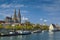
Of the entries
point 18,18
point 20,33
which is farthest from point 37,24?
point 20,33

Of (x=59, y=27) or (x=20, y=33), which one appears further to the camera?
(x=59, y=27)

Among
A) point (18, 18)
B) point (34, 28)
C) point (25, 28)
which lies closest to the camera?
point (25, 28)

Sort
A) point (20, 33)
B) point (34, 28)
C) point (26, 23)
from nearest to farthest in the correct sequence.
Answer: point (20, 33), point (26, 23), point (34, 28)

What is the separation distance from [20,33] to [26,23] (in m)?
5.78

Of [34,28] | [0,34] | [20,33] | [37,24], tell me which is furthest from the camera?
[37,24]

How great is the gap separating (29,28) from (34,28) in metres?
2.92

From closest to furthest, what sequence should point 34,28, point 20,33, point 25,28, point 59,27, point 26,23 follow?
point 20,33
point 25,28
point 26,23
point 34,28
point 59,27

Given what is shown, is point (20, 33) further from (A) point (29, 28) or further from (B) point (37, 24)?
(B) point (37, 24)

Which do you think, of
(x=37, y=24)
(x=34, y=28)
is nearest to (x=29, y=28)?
(x=34, y=28)

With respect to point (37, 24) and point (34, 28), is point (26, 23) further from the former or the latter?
point (37, 24)

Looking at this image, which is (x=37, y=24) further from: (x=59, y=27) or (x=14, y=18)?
(x=59, y=27)

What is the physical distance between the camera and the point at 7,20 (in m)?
25.2

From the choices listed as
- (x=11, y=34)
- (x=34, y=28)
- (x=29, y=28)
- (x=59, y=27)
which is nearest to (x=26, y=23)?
(x=29, y=28)

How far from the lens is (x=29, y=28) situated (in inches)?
730
